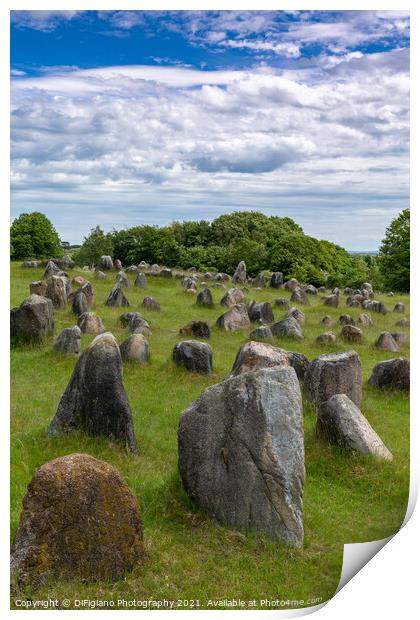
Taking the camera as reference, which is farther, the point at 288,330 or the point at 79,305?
the point at 79,305

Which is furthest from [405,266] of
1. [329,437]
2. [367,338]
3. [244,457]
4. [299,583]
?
[367,338]

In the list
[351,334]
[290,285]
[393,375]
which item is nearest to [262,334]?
[351,334]

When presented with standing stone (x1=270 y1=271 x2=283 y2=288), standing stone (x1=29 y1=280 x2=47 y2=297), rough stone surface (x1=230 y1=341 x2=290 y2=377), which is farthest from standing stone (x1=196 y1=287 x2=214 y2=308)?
rough stone surface (x1=230 y1=341 x2=290 y2=377)

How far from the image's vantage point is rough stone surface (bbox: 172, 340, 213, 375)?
14.3m

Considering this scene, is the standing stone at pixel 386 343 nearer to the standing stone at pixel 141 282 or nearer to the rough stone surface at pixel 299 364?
the rough stone surface at pixel 299 364

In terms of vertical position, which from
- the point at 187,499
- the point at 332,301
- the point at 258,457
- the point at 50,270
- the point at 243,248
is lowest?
the point at 187,499

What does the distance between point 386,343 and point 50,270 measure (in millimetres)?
13139

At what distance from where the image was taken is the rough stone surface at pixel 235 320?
19.8 m

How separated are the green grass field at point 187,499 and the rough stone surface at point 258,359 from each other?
1336 mm

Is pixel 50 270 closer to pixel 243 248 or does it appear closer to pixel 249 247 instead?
pixel 243 248

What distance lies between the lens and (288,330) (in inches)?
725

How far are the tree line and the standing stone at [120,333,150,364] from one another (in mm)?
2333

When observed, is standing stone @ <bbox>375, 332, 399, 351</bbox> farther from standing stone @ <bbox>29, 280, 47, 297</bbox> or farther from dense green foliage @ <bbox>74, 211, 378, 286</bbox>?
standing stone @ <bbox>29, 280, 47, 297</bbox>
